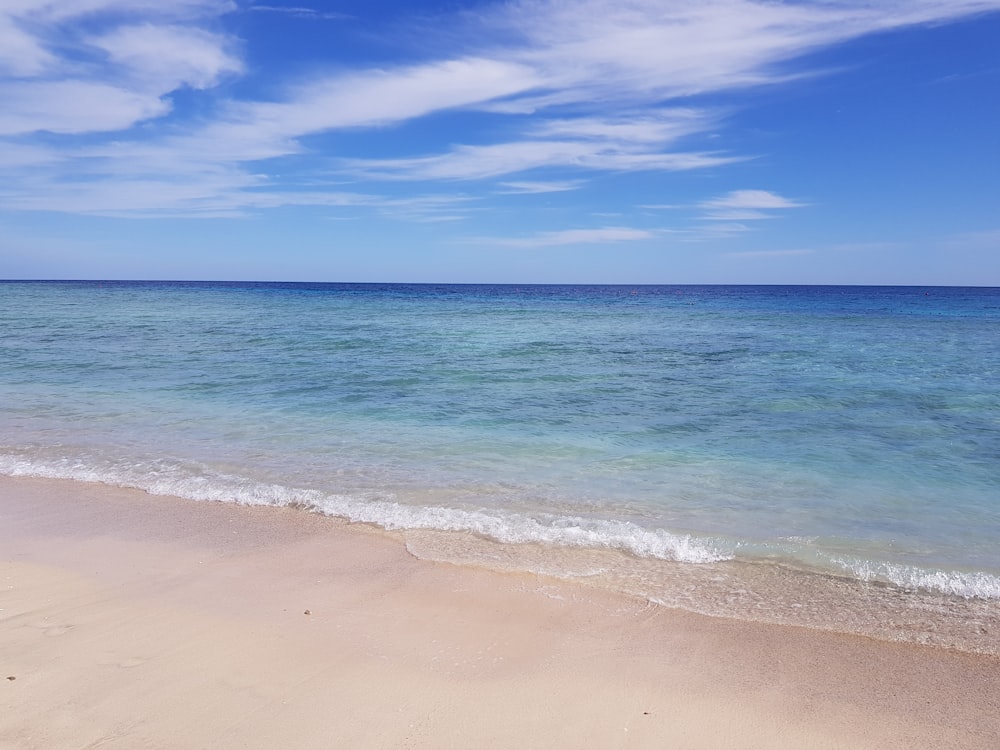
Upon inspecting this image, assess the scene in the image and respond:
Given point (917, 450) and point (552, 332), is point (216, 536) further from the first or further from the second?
point (552, 332)

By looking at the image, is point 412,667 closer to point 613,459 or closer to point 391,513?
point 391,513

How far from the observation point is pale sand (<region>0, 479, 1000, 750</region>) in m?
3.23

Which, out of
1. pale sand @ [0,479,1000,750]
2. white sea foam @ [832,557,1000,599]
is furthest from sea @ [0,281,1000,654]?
pale sand @ [0,479,1000,750]

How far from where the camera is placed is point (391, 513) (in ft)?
20.7

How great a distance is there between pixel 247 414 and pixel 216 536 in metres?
5.31

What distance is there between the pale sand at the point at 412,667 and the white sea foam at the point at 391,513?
86cm

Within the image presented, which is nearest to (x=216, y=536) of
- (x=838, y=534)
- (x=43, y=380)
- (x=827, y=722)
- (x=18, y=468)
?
(x=18, y=468)

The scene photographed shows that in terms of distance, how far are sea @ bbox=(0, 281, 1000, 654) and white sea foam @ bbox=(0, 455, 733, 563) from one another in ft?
0.09

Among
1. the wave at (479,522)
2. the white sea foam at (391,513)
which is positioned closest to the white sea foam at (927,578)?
the wave at (479,522)

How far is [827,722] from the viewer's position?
3.35 m

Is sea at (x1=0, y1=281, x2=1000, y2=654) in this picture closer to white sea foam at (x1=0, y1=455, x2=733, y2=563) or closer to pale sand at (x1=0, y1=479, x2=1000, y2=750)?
white sea foam at (x1=0, y1=455, x2=733, y2=563)

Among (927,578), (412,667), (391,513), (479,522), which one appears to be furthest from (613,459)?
(412,667)

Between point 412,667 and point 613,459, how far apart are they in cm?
500

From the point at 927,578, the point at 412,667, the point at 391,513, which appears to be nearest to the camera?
the point at 412,667
